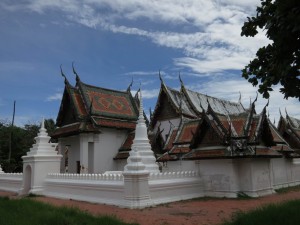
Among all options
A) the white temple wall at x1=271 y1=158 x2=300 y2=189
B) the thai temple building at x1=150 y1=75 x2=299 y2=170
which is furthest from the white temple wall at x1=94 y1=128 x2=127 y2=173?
the white temple wall at x1=271 y1=158 x2=300 y2=189

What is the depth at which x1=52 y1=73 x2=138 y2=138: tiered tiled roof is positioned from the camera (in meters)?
23.4

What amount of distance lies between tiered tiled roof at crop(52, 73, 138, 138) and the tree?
17.8m

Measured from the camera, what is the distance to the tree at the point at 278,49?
5.02 m

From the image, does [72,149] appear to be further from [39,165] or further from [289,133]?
[289,133]

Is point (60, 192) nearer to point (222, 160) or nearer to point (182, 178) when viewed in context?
point (182, 178)

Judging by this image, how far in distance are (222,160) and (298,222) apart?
7.74 m

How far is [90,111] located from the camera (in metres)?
23.4

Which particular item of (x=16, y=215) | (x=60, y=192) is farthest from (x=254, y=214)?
(x=60, y=192)

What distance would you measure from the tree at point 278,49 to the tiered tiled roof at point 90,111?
58.5 feet

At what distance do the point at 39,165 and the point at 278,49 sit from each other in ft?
51.3

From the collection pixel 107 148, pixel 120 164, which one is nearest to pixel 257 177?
pixel 120 164

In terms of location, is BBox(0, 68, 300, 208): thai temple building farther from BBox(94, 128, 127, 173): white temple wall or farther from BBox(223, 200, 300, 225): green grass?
BBox(223, 200, 300, 225): green grass

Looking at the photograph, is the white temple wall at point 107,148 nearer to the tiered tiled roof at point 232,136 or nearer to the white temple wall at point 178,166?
the white temple wall at point 178,166

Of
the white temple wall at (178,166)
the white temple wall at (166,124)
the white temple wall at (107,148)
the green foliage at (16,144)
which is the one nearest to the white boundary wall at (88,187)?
the white temple wall at (107,148)
